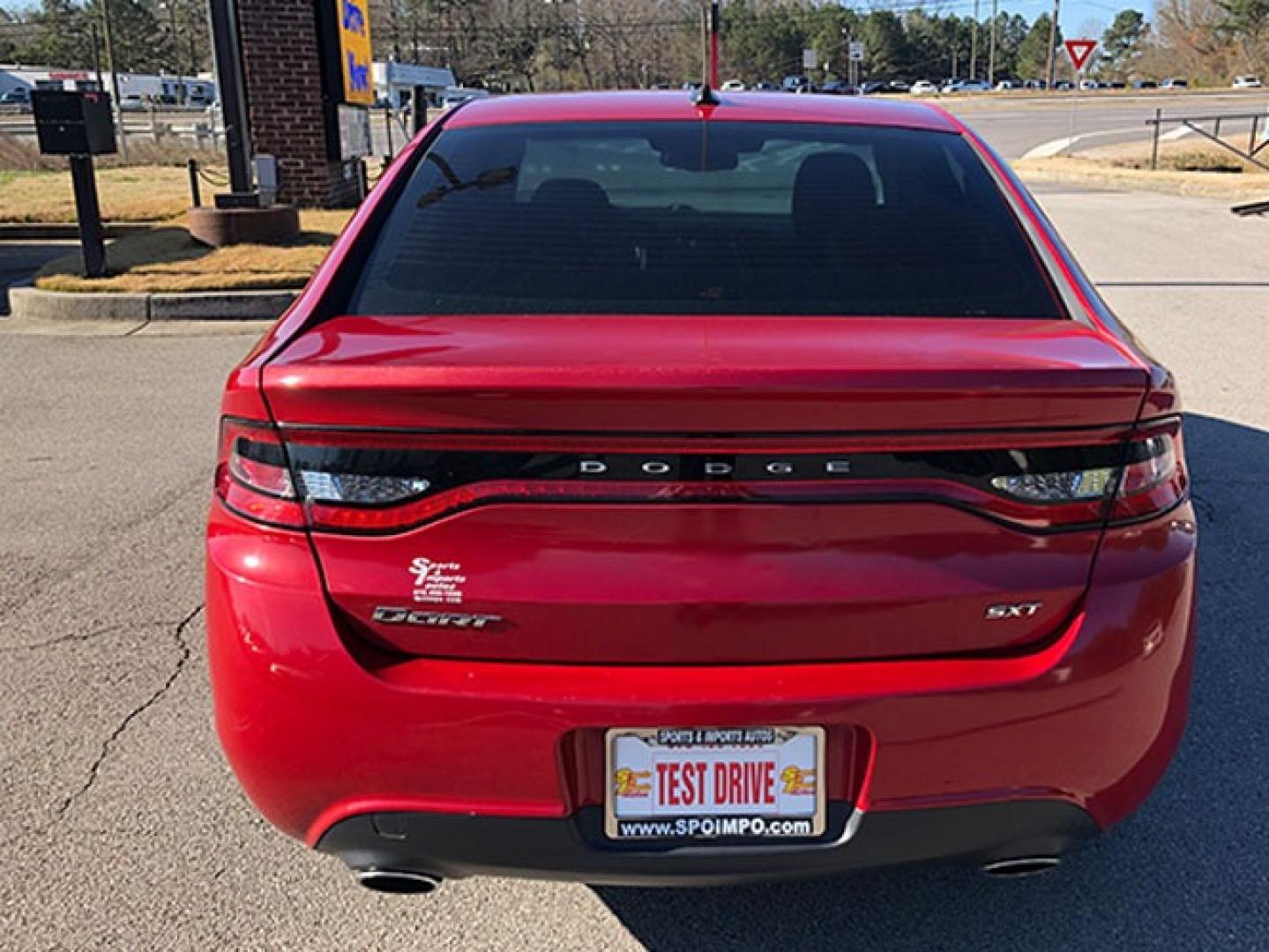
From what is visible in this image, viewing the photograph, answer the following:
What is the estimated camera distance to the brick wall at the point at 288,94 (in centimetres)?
1324

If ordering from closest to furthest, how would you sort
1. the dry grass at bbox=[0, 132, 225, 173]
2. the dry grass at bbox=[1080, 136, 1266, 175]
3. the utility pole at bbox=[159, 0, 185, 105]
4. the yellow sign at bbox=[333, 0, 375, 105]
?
the yellow sign at bbox=[333, 0, 375, 105], the dry grass at bbox=[0, 132, 225, 173], the dry grass at bbox=[1080, 136, 1266, 175], the utility pole at bbox=[159, 0, 185, 105]

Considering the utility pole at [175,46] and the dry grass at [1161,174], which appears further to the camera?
the utility pole at [175,46]

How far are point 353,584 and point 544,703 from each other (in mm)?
383

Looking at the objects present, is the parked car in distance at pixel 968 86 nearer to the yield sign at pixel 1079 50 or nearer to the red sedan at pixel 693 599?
the yield sign at pixel 1079 50

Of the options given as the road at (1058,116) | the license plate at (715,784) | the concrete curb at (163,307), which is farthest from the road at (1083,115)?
the license plate at (715,784)

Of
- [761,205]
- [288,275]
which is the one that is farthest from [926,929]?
[288,275]

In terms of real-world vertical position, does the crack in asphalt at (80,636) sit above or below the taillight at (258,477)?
below

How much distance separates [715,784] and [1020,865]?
24.3 inches

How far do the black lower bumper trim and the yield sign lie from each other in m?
24.6

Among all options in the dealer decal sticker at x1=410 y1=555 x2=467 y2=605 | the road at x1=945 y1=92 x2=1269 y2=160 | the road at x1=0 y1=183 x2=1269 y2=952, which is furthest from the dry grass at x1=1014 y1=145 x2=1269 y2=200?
the dealer decal sticker at x1=410 y1=555 x2=467 y2=605

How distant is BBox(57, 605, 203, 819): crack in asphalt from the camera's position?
293cm

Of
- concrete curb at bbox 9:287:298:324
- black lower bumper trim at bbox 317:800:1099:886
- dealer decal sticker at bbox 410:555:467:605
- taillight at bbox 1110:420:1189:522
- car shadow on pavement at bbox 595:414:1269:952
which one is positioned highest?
taillight at bbox 1110:420:1189:522

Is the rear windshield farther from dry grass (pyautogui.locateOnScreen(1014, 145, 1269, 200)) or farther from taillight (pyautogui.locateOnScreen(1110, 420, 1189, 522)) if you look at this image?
dry grass (pyautogui.locateOnScreen(1014, 145, 1269, 200))

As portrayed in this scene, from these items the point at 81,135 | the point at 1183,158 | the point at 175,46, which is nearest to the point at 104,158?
the point at 81,135
